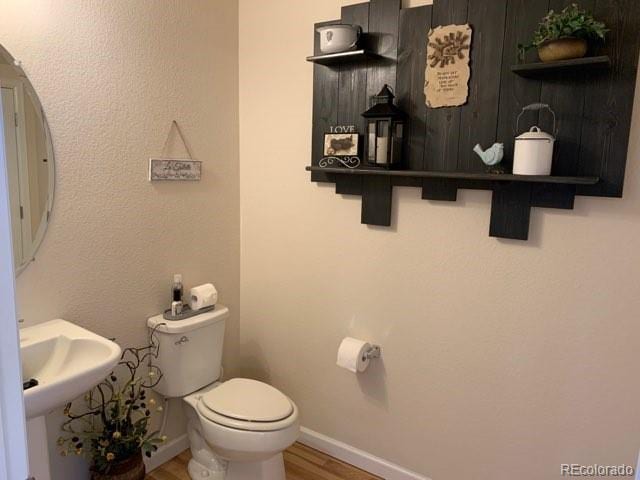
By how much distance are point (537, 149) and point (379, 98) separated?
26.6 inches

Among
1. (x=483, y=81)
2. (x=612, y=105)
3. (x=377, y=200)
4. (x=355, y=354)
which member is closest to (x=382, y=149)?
(x=377, y=200)

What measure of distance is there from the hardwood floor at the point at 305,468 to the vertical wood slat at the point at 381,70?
4.13 ft

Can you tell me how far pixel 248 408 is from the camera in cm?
192

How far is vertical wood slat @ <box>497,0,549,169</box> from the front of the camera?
1.65m

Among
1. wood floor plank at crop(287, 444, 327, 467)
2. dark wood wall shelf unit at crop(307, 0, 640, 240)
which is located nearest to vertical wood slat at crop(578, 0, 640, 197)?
dark wood wall shelf unit at crop(307, 0, 640, 240)

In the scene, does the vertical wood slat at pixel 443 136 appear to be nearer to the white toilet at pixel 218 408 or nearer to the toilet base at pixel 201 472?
the white toilet at pixel 218 408

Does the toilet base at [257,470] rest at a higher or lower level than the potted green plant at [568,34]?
lower

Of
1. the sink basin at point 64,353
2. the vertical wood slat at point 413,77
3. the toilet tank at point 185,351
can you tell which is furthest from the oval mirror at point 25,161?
the vertical wood slat at point 413,77

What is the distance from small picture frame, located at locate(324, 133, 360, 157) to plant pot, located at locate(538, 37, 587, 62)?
0.83 metres

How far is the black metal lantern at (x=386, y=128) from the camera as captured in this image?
1908mm

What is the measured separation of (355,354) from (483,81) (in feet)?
4.22

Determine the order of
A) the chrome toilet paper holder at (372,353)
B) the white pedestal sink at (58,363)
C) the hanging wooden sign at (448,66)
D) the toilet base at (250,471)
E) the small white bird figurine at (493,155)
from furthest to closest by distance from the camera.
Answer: the chrome toilet paper holder at (372,353)
the toilet base at (250,471)
the hanging wooden sign at (448,66)
the small white bird figurine at (493,155)
the white pedestal sink at (58,363)

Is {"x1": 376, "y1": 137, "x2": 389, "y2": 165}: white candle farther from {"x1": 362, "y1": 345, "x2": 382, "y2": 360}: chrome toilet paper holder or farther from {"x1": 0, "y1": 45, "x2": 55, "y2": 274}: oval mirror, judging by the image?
{"x1": 0, "y1": 45, "x2": 55, "y2": 274}: oval mirror

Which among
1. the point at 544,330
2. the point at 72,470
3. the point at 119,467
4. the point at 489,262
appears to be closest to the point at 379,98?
the point at 489,262
